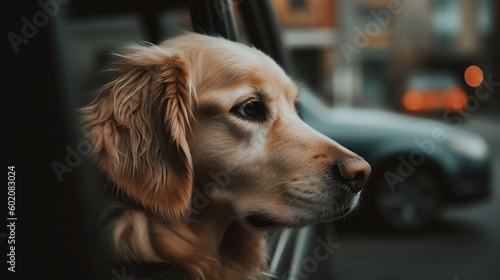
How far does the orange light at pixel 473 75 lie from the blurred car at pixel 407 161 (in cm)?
2147

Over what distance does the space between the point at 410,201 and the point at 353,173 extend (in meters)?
4.03

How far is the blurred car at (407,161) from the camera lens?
3.89m

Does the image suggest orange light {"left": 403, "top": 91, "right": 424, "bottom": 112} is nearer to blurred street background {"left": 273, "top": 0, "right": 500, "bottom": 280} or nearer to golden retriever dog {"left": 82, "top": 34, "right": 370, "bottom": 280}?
blurred street background {"left": 273, "top": 0, "right": 500, "bottom": 280}

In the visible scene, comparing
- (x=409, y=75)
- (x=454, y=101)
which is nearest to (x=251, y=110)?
(x=454, y=101)

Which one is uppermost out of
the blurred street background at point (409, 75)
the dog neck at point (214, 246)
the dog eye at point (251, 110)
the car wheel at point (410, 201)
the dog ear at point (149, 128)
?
the dog ear at point (149, 128)

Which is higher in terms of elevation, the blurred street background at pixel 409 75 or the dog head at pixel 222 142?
the dog head at pixel 222 142

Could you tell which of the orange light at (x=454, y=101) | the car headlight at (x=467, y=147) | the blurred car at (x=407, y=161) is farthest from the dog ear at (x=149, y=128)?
the orange light at (x=454, y=101)

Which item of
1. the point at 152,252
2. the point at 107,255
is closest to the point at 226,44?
the point at 152,252

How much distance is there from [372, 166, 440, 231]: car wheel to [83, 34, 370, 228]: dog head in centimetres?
331

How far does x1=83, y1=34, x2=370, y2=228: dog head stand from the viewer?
145cm

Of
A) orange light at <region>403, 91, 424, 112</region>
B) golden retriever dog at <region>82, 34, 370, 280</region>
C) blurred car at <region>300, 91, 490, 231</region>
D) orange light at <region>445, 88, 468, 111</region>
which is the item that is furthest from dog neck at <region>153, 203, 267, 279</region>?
orange light at <region>403, 91, 424, 112</region>

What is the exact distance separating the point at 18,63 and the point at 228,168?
0.75 meters

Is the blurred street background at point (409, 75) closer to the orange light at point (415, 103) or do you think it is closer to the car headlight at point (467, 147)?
the orange light at point (415, 103)

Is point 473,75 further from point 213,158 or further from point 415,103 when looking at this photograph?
point 213,158
